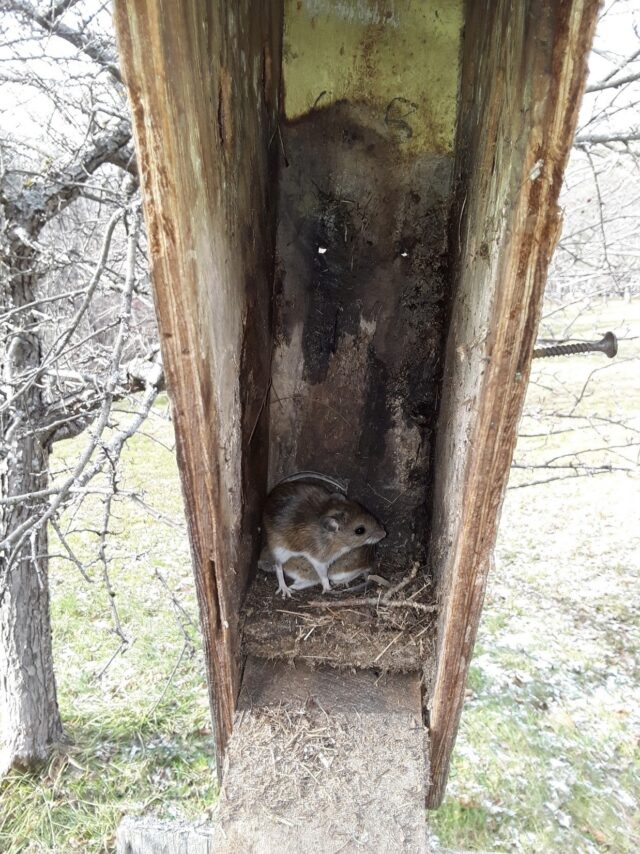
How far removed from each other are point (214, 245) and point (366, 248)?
800 mm

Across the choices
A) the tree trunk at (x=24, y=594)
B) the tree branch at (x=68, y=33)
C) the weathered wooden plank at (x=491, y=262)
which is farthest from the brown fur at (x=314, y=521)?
the tree branch at (x=68, y=33)

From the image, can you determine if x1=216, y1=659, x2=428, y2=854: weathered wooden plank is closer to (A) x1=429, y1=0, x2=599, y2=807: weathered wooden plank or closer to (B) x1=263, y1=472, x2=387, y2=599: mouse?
(A) x1=429, y1=0, x2=599, y2=807: weathered wooden plank

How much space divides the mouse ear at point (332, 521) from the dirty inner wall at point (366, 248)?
14 cm

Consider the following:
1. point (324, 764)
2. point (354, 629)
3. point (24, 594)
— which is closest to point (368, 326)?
point (354, 629)

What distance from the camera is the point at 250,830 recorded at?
1.22 metres

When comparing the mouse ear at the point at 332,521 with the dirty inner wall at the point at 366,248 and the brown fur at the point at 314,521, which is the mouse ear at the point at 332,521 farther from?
the dirty inner wall at the point at 366,248

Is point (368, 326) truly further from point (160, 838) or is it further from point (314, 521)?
point (160, 838)

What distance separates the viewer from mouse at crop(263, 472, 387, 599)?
194 cm

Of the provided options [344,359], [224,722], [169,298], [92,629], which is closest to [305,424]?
[344,359]

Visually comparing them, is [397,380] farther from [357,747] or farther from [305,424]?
[357,747]

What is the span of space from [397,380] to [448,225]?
476 mm

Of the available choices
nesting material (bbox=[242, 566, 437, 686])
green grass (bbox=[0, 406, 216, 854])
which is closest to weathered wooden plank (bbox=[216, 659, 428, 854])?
nesting material (bbox=[242, 566, 437, 686])

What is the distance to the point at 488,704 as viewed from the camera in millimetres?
5203

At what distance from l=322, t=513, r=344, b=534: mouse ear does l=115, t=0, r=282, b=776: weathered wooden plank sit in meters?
0.23
